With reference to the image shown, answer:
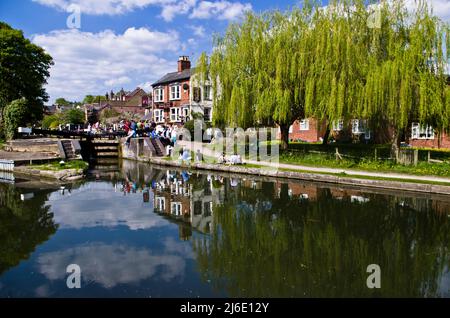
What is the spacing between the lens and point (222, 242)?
10891 mm

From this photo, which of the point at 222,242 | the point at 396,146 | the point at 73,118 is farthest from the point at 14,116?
the point at 73,118

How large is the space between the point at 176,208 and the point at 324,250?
6.81 metres

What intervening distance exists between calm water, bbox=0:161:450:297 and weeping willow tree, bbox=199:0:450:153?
6283mm

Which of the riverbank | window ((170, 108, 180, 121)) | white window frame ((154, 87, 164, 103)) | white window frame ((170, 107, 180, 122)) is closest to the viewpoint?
the riverbank

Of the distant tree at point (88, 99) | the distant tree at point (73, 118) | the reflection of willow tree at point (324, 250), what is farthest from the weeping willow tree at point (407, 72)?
the distant tree at point (88, 99)

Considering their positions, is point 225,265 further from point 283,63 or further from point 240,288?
point 283,63

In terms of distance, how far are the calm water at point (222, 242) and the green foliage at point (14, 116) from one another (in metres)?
18.8

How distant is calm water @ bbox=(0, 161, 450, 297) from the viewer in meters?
7.98

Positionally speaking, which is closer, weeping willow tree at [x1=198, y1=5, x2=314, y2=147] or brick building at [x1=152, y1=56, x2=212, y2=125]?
weeping willow tree at [x1=198, y1=5, x2=314, y2=147]

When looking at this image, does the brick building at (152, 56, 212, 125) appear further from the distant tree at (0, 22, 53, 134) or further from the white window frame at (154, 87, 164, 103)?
the distant tree at (0, 22, 53, 134)

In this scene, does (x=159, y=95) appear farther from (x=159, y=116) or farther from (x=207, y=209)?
(x=207, y=209)

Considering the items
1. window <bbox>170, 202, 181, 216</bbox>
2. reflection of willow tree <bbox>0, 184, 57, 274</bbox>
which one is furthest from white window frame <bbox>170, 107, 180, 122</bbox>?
window <bbox>170, 202, 181, 216</bbox>

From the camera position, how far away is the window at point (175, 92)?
169ft

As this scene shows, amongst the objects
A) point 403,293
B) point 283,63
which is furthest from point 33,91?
point 403,293
